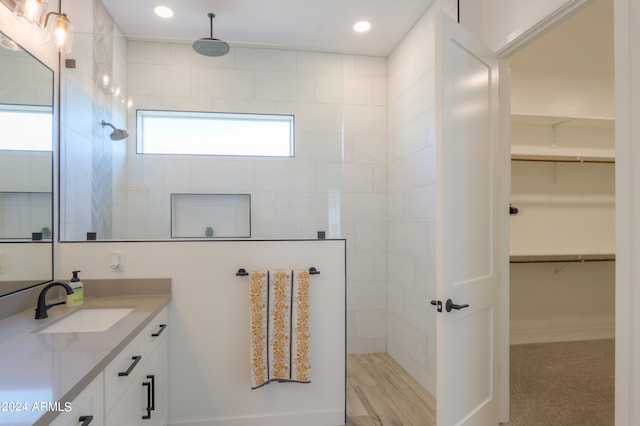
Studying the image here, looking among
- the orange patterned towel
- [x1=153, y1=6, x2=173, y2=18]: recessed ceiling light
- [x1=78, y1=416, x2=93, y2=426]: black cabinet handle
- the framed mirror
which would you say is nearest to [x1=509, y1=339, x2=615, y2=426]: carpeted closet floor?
the orange patterned towel

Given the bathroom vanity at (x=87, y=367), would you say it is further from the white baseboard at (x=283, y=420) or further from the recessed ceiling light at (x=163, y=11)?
the recessed ceiling light at (x=163, y=11)

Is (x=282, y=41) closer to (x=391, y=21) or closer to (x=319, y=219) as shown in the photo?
(x=391, y=21)

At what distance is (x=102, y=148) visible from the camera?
7.36 feet

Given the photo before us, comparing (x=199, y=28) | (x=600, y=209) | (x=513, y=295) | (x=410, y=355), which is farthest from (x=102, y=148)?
(x=600, y=209)

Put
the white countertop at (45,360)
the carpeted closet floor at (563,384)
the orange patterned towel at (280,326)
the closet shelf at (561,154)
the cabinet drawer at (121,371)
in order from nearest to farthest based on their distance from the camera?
the white countertop at (45,360), the cabinet drawer at (121,371), the orange patterned towel at (280,326), the carpeted closet floor at (563,384), the closet shelf at (561,154)

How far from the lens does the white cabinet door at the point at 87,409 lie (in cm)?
95

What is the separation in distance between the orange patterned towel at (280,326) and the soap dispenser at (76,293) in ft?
2.87

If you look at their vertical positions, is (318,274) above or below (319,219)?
below

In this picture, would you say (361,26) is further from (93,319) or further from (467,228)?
(93,319)

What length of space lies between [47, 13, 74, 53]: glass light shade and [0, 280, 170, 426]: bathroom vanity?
1341 mm

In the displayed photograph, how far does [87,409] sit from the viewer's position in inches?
41.5

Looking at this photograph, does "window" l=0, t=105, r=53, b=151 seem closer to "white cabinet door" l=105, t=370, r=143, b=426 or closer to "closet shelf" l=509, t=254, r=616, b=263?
"white cabinet door" l=105, t=370, r=143, b=426

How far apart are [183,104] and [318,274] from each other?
1.46 m

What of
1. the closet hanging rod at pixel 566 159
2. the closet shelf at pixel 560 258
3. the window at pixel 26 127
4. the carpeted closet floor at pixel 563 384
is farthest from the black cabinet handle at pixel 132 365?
the closet hanging rod at pixel 566 159
